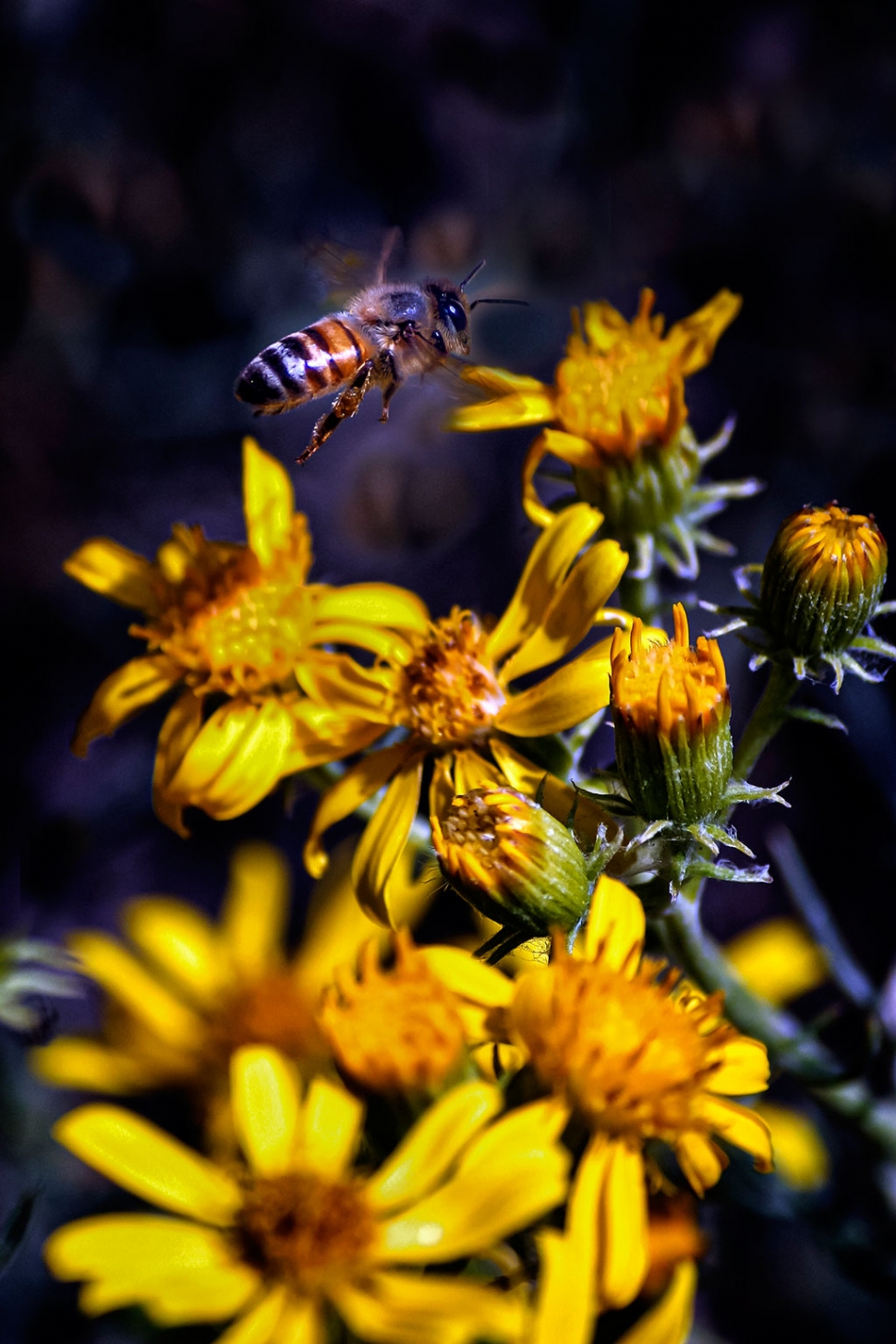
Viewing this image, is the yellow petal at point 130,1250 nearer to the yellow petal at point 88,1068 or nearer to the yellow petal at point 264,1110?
the yellow petal at point 264,1110

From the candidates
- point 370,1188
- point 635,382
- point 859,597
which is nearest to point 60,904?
point 370,1188

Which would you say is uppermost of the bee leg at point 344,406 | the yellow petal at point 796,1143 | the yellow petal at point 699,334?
the yellow petal at point 699,334

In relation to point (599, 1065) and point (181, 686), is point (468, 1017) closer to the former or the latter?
point (599, 1065)

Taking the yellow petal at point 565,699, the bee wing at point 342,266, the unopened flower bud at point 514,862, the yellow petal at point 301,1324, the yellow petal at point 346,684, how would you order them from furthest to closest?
1. the bee wing at point 342,266
2. the yellow petal at point 346,684
3. the yellow petal at point 565,699
4. the yellow petal at point 301,1324
5. the unopened flower bud at point 514,862

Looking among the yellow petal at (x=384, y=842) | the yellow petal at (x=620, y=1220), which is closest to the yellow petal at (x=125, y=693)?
the yellow petal at (x=384, y=842)

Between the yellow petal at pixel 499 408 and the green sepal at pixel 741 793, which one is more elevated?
the yellow petal at pixel 499 408

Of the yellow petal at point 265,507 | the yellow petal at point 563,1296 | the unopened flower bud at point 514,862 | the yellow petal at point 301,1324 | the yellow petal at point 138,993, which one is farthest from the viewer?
the yellow petal at point 138,993

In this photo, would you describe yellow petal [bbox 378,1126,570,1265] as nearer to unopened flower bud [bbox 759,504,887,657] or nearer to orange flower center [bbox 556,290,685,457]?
unopened flower bud [bbox 759,504,887,657]
